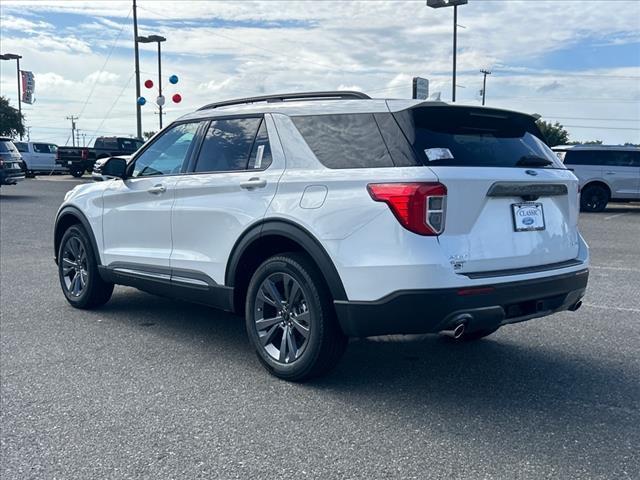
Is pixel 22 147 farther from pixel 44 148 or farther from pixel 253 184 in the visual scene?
pixel 253 184

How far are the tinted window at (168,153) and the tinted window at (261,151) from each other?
818 millimetres

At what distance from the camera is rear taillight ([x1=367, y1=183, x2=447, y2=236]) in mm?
3881

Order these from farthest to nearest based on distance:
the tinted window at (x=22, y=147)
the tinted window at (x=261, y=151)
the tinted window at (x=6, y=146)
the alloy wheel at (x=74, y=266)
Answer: the tinted window at (x=22, y=147)
the tinted window at (x=6, y=146)
the alloy wheel at (x=74, y=266)
the tinted window at (x=261, y=151)

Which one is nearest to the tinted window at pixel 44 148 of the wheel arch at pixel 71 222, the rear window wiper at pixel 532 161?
the wheel arch at pixel 71 222

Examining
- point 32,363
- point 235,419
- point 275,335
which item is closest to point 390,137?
point 275,335

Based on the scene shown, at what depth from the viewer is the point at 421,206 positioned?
388 centimetres

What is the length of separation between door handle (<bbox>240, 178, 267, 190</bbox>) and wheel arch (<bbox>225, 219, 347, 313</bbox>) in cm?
27

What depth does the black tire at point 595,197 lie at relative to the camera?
19.3 metres

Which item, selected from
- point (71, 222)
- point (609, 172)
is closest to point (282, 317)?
point (71, 222)

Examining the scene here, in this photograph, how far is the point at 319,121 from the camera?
180 inches

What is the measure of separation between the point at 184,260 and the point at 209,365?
838 mm

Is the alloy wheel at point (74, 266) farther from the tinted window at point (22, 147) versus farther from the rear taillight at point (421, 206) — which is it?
the tinted window at point (22, 147)

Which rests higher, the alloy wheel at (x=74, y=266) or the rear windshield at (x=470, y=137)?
the rear windshield at (x=470, y=137)

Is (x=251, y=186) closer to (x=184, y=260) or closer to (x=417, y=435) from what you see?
(x=184, y=260)
